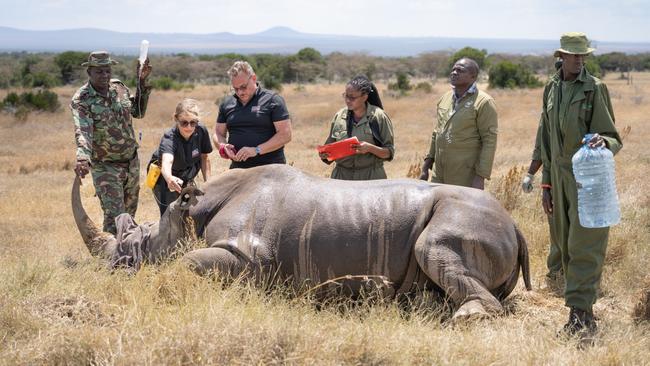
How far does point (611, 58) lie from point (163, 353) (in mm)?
66811

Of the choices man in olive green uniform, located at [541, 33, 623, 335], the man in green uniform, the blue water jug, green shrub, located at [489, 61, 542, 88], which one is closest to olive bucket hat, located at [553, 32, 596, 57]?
man in olive green uniform, located at [541, 33, 623, 335]

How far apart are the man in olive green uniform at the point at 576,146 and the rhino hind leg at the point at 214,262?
2.43 meters

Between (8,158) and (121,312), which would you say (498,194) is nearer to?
(121,312)

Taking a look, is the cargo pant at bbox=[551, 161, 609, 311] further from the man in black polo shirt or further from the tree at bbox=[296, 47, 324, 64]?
the tree at bbox=[296, 47, 324, 64]

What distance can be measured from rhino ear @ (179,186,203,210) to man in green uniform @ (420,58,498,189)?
2.48 metres

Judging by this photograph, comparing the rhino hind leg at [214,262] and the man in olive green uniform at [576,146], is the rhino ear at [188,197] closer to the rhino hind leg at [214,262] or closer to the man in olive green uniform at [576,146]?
the rhino hind leg at [214,262]

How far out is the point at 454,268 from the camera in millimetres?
5332

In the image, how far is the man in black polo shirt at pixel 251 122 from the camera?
6855 mm

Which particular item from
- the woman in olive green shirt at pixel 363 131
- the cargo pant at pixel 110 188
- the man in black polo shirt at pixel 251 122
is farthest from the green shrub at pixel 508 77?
the cargo pant at pixel 110 188

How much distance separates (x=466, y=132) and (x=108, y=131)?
3.51 m

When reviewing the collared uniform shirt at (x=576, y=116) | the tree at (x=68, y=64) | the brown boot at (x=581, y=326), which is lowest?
the tree at (x=68, y=64)

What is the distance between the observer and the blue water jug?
16.2ft

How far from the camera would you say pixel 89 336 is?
4312 millimetres

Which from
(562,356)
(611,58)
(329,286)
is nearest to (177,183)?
(329,286)
